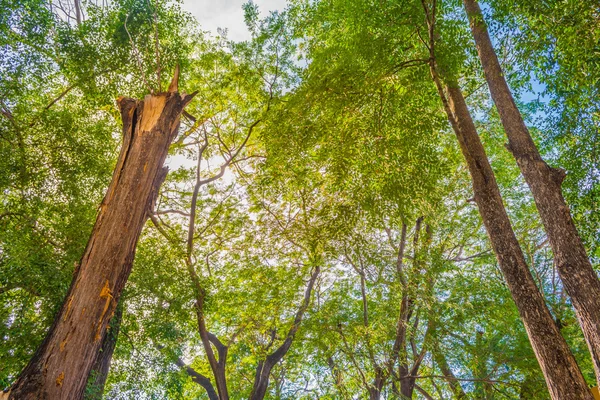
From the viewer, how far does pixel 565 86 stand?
466 centimetres

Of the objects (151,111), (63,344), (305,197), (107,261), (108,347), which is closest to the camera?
(63,344)

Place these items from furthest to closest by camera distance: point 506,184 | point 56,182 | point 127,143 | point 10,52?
point 506,184, point 56,182, point 10,52, point 127,143

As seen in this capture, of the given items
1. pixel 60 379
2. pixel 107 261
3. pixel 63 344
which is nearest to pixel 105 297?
pixel 107 261

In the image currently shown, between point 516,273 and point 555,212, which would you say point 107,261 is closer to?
point 516,273

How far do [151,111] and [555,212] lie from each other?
5208mm

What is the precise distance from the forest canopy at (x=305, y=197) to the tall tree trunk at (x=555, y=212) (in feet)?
0.08


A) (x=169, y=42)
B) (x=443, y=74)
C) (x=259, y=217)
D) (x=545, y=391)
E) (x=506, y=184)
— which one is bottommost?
(x=545, y=391)

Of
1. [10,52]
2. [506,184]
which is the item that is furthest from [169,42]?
[506,184]

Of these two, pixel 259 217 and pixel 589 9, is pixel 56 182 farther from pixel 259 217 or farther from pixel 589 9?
pixel 589 9

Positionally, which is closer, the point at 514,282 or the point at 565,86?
the point at 514,282

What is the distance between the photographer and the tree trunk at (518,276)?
3131mm

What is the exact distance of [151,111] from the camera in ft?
16.1

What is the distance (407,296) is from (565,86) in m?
5.17

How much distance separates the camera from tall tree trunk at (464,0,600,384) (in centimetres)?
321
